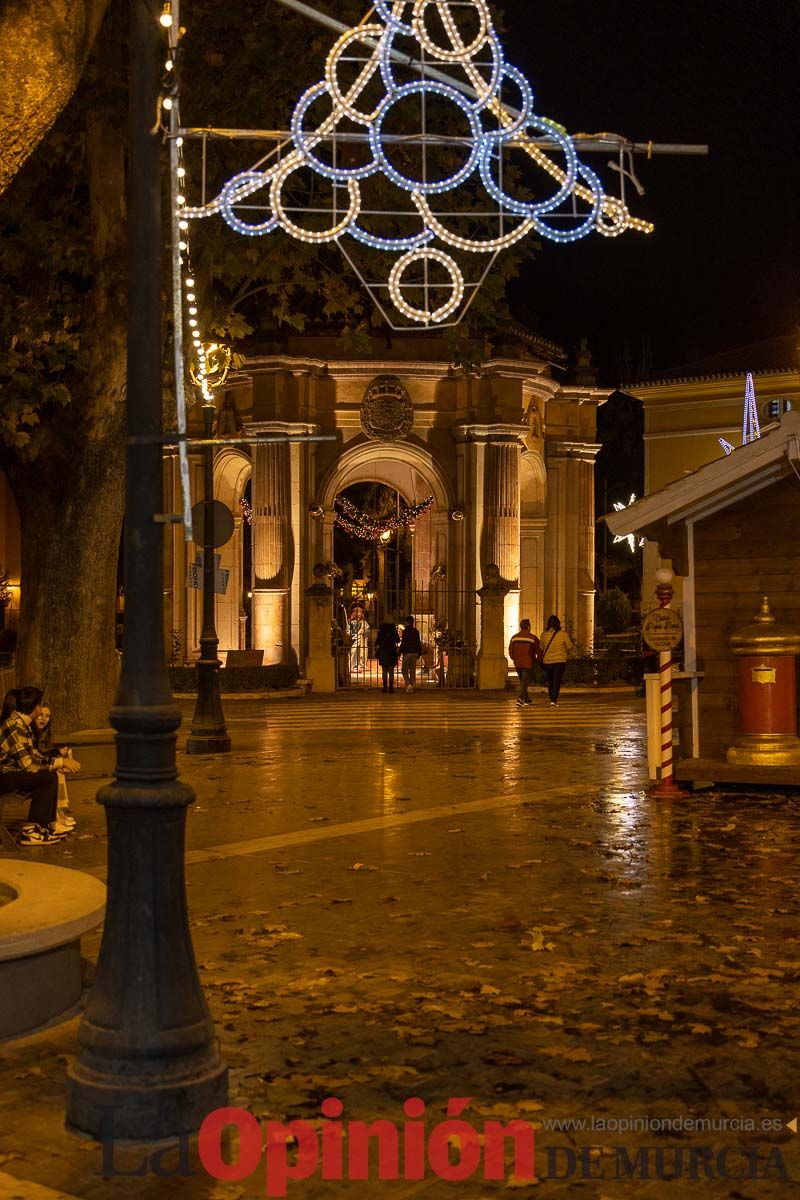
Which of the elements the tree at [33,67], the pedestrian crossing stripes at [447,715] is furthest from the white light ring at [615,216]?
the pedestrian crossing stripes at [447,715]

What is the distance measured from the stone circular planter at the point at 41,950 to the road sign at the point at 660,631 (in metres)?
9.39

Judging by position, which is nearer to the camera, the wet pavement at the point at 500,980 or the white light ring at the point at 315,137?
the wet pavement at the point at 500,980

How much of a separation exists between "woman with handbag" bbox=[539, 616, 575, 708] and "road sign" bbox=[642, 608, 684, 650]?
13.0m

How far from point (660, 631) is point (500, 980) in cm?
882

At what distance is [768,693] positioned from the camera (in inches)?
615

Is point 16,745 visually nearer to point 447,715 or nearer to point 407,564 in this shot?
point 447,715

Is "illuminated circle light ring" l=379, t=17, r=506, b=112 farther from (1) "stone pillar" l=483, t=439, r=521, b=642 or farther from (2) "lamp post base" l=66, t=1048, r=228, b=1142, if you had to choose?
(1) "stone pillar" l=483, t=439, r=521, b=642

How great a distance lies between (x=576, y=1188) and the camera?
5055mm

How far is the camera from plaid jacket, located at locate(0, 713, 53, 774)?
1186 cm

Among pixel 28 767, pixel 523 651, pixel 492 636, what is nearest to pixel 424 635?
pixel 492 636

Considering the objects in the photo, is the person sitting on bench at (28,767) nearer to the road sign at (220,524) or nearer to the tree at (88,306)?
the tree at (88,306)

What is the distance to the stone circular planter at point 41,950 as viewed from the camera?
22.1ft

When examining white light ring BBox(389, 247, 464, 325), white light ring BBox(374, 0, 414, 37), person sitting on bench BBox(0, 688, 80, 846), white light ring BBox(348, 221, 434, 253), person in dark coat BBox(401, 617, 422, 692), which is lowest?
person sitting on bench BBox(0, 688, 80, 846)

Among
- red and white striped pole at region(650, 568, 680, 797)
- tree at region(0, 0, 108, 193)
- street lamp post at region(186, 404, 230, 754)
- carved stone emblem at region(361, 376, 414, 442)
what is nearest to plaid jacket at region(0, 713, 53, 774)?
tree at region(0, 0, 108, 193)
